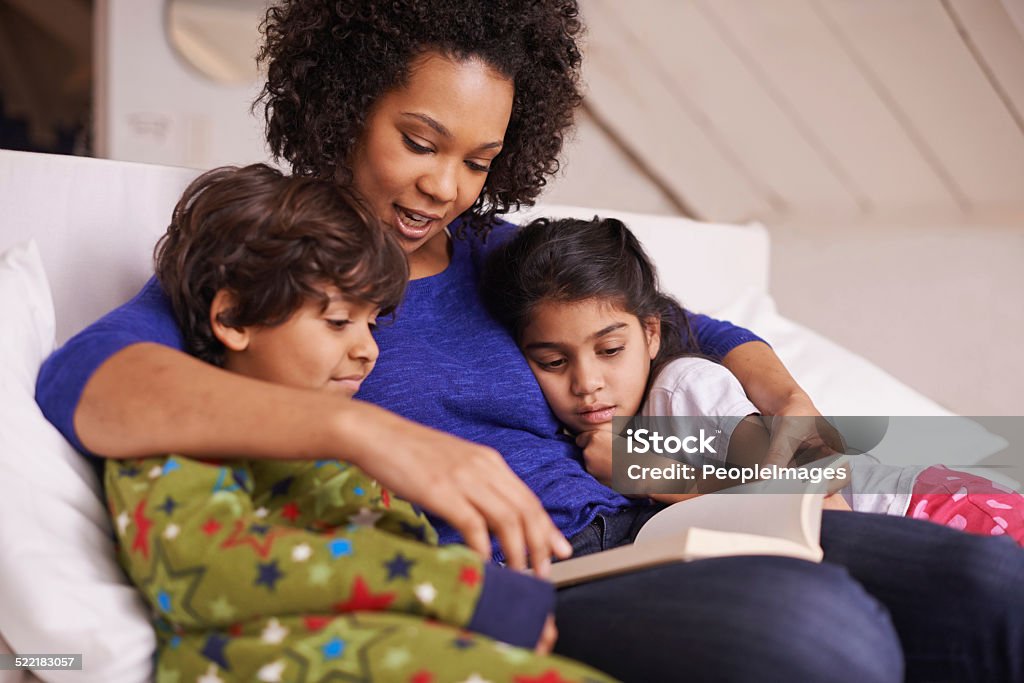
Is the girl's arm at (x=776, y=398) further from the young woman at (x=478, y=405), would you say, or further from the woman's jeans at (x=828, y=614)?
the woman's jeans at (x=828, y=614)

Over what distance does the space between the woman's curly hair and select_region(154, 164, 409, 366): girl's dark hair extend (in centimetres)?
18

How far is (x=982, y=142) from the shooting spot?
226cm

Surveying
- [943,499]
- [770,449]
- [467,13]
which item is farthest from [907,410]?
[467,13]

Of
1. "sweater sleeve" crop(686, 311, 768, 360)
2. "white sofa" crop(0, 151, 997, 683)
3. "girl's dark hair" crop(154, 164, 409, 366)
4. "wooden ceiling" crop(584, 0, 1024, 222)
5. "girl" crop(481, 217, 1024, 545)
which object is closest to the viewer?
"white sofa" crop(0, 151, 997, 683)

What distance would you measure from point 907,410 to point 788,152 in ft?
3.70

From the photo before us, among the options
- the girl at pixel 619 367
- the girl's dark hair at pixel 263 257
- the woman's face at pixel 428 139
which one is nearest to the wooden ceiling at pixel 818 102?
the girl at pixel 619 367

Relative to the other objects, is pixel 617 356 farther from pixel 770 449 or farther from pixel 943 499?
pixel 943 499

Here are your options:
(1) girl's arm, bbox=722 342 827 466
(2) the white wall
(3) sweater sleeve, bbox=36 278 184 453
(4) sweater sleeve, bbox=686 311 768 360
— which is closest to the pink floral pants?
(1) girl's arm, bbox=722 342 827 466

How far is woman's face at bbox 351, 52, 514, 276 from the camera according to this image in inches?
45.3

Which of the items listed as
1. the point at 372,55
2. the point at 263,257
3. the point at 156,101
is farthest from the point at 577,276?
the point at 156,101

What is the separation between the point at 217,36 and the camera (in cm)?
294

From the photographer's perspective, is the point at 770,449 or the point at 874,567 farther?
the point at 770,449

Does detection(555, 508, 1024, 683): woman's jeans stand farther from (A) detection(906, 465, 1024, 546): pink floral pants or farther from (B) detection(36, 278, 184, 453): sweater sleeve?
(B) detection(36, 278, 184, 453): sweater sleeve

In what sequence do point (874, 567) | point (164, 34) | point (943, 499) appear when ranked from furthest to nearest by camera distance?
point (164, 34) < point (943, 499) < point (874, 567)
